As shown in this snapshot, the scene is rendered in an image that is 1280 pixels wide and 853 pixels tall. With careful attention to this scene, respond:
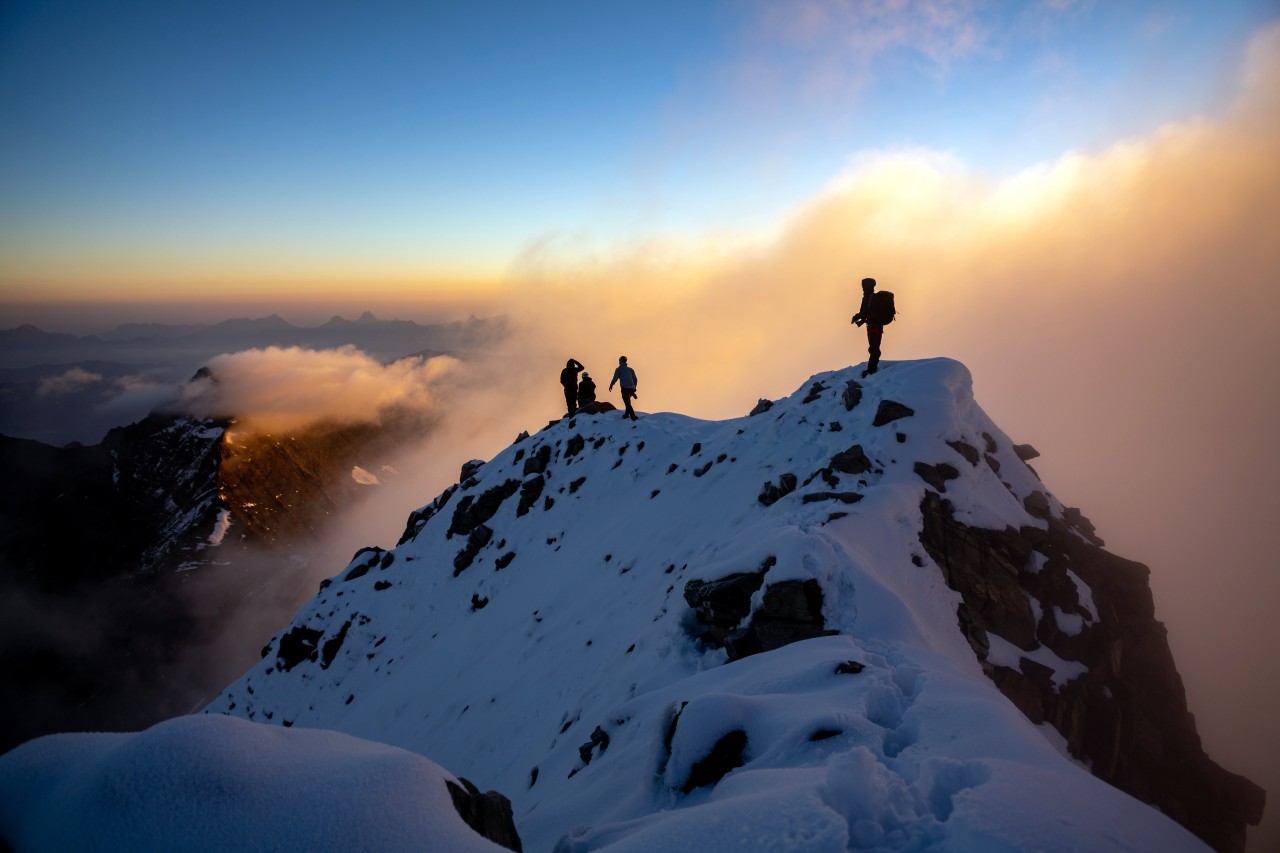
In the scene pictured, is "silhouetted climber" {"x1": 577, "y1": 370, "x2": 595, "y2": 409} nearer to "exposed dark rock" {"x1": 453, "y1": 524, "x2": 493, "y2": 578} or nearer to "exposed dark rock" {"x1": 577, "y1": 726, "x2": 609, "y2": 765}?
"exposed dark rock" {"x1": 453, "y1": 524, "x2": 493, "y2": 578}

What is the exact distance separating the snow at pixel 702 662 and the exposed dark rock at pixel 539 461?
34 cm

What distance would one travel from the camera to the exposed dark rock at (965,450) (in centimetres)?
1708

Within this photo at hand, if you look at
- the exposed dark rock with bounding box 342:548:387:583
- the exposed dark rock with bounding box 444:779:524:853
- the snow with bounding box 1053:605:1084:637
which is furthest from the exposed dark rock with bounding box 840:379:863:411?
the exposed dark rock with bounding box 342:548:387:583

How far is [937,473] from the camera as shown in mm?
16141

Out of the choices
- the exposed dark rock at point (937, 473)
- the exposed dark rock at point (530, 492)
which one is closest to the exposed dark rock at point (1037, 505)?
the exposed dark rock at point (937, 473)

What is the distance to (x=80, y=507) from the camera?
613 ft

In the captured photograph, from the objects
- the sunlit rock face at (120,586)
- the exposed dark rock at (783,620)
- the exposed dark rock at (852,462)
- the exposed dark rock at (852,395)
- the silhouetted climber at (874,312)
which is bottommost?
the sunlit rock face at (120,586)

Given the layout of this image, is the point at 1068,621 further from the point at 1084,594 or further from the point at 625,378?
the point at 625,378

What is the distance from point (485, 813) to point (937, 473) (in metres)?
15.0

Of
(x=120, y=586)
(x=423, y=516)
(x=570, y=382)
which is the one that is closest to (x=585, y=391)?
(x=570, y=382)

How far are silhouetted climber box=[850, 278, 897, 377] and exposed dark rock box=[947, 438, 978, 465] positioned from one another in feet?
14.2

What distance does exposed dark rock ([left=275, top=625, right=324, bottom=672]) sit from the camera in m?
32.9

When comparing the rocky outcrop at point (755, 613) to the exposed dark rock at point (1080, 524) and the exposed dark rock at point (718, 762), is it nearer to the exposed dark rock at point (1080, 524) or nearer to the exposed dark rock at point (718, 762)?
the exposed dark rock at point (718, 762)

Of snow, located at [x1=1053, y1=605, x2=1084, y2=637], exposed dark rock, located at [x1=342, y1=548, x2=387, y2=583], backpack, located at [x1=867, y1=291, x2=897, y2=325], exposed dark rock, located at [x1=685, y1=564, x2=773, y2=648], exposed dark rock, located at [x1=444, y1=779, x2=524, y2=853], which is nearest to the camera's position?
exposed dark rock, located at [x1=444, y1=779, x2=524, y2=853]
